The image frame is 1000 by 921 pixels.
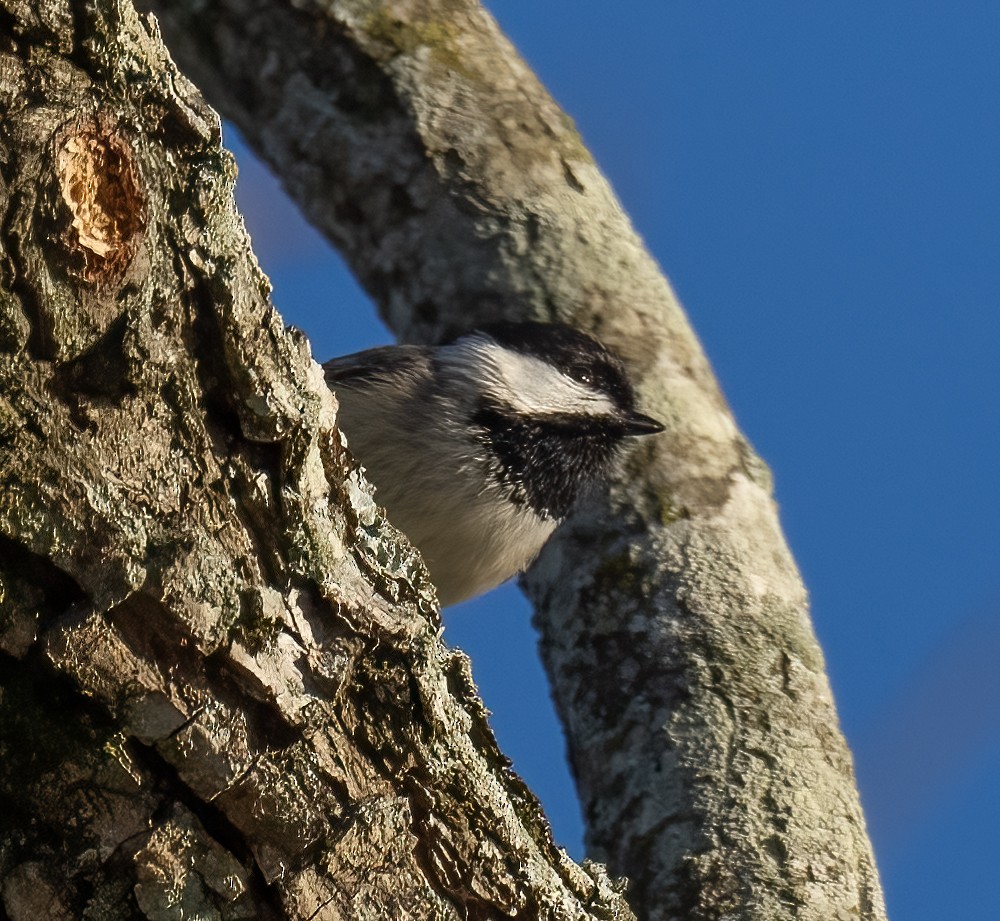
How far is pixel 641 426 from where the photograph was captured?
3.46 metres

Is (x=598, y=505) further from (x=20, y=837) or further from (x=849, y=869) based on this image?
(x=20, y=837)

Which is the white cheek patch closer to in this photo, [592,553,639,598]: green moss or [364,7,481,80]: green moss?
[592,553,639,598]: green moss

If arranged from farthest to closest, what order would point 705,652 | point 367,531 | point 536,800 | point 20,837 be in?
1. point 705,652
2. point 536,800
3. point 367,531
4. point 20,837

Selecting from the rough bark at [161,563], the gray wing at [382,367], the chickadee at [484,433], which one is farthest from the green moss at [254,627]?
the gray wing at [382,367]

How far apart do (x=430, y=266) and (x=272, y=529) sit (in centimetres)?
226

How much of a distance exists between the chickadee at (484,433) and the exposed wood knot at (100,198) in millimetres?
1805

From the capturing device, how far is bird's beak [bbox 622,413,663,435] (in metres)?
3.45

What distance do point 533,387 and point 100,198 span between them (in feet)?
7.43

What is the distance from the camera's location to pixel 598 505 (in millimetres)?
3373

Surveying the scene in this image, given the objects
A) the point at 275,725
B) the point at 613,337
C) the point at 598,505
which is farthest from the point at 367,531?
the point at 613,337

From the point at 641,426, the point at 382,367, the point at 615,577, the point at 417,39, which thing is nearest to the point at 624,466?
the point at 641,426

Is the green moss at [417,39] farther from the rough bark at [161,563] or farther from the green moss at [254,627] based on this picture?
the green moss at [254,627]

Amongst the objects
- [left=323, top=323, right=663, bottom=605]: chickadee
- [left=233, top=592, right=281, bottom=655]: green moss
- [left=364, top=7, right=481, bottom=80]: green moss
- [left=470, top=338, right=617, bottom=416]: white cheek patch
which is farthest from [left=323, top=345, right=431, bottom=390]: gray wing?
[left=233, top=592, right=281, bottom=655]: green moss

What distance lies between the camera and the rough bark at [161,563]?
→ 144 centimetres
